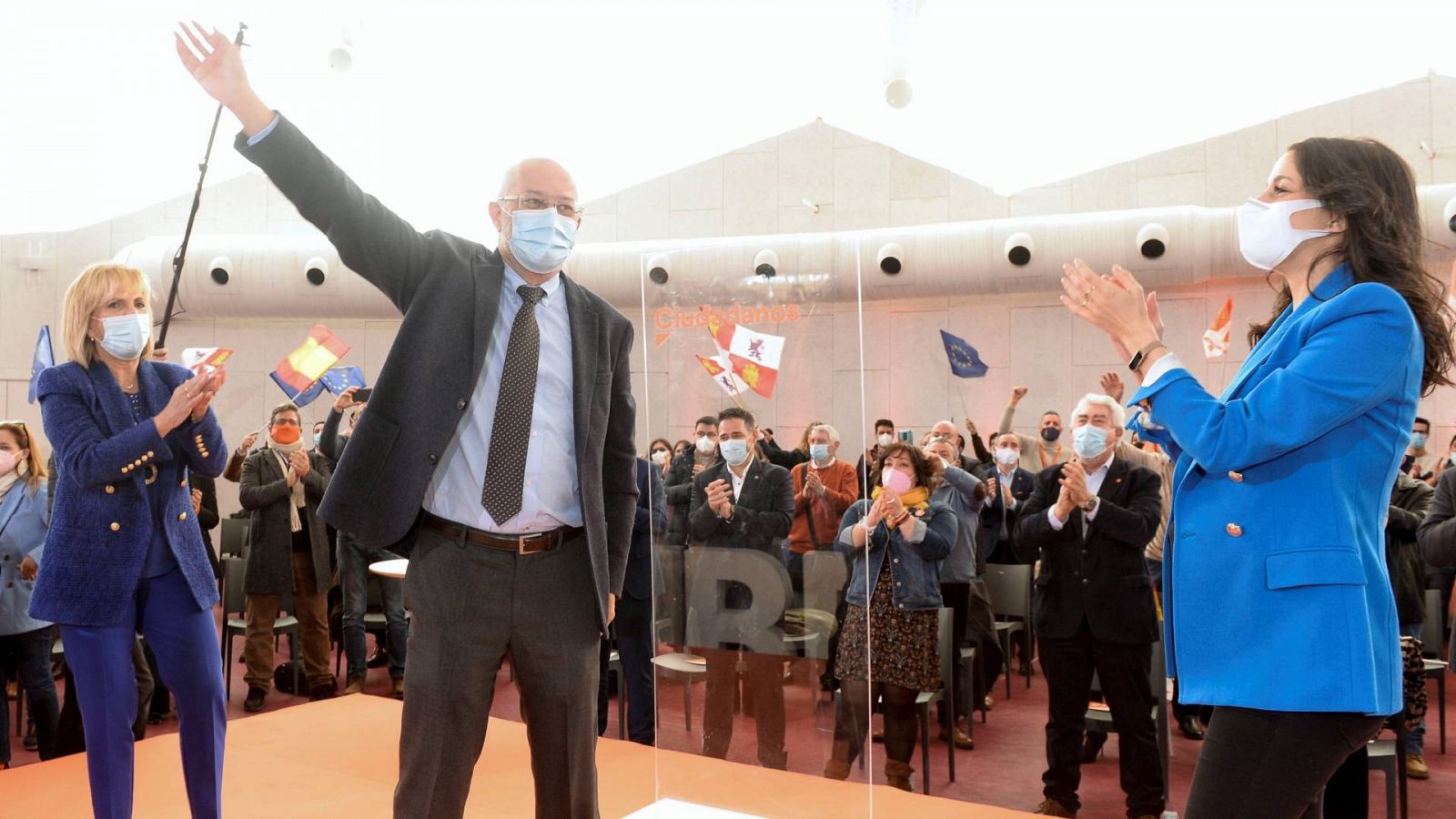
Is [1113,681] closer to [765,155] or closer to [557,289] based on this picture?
[557,289]

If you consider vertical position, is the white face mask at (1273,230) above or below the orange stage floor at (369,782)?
above

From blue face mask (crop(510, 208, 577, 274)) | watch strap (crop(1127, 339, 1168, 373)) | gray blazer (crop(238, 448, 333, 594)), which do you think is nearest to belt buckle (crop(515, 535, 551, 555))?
blue face mask (crop(510, 208, 577, 274))

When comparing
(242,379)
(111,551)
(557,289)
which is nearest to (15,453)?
(111,551)

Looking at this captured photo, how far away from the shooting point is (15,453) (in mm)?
4246

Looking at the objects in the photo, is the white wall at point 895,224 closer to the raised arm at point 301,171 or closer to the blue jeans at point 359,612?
the blue jeans at point 359,612

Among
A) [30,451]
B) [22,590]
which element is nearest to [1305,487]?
[22,590]

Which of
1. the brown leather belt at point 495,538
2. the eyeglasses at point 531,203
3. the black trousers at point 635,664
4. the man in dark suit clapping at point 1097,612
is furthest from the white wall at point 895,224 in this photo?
the brown leather belt at point 495,538

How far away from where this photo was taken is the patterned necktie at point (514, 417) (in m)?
1.97

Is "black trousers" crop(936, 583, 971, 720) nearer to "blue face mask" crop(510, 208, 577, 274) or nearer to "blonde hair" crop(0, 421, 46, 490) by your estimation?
"blue face mask" crop(510, 208, 577, 274)

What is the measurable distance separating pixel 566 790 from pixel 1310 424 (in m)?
1.44

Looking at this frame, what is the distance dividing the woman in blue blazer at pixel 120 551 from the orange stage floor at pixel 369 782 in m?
0.83

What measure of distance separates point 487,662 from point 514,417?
459 mm

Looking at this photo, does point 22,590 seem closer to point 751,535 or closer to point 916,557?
point 751,535

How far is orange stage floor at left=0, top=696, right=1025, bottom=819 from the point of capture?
9.30 ft
